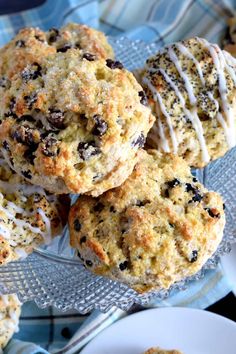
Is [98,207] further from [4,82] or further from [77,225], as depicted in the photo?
[4,82]

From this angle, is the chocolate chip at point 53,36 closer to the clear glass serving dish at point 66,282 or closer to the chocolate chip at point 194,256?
the clear glass serving dish at point 66,282

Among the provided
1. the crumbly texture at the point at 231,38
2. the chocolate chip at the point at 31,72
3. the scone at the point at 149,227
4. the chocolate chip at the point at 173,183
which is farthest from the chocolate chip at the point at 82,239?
the crumbly texture at the point at 231,38

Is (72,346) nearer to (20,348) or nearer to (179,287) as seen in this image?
(20,348)

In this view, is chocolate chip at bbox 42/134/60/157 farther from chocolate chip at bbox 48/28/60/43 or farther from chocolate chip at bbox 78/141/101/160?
chocolate chip at bbox 48/28/60/43

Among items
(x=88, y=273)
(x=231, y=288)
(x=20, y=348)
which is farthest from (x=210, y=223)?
(x=20, y=348)

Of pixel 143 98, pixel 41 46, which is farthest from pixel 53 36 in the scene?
pixel 143 98

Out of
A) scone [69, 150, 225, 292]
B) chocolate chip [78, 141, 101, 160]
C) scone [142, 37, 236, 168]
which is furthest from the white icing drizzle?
chocolate chip [78, 141, 101, 160]
